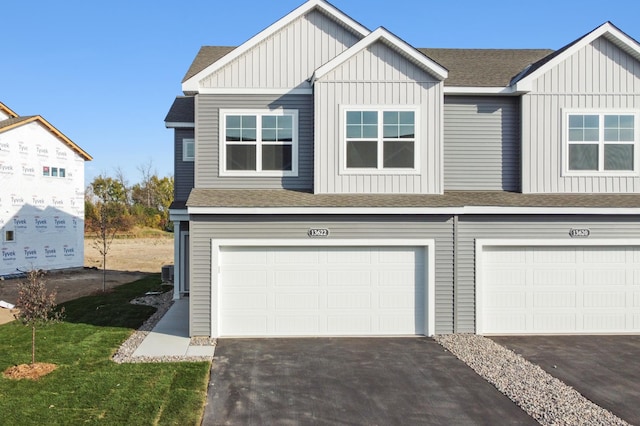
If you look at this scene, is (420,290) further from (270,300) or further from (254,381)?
(254,381)

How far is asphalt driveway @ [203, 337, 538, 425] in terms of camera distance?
6.49 m

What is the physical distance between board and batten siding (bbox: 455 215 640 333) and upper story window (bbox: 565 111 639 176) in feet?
4.54

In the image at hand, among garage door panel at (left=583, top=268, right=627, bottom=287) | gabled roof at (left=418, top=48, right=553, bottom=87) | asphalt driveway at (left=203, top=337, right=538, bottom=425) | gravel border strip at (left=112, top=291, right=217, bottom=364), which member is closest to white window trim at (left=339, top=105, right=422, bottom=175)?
gabled roof at (left=418, top=48, right=553, bottom=87)

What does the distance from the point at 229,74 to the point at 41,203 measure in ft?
57.9

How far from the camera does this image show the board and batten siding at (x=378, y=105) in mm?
11164

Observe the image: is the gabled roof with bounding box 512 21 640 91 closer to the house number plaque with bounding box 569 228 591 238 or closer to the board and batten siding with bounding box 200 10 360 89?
the house number plaque with bounding box 569 228 591 238

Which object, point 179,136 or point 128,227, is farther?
point 128,227

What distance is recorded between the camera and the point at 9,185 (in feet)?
74.3

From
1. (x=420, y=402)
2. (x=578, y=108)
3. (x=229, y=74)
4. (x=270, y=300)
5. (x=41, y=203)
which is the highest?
(x=229, y=74)

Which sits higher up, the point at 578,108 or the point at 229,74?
the point at 229,74

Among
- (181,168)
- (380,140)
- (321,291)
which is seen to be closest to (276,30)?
(380,140)

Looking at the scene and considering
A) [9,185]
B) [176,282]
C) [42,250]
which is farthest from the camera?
[42,250]

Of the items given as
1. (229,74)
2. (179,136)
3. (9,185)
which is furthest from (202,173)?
(9,185)

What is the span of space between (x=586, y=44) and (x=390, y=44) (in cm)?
479
